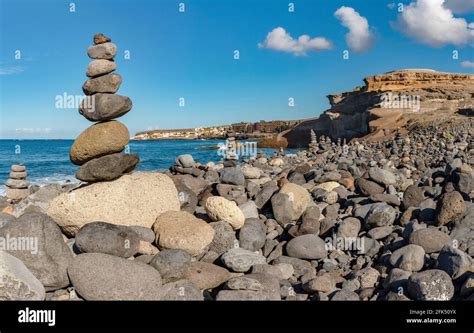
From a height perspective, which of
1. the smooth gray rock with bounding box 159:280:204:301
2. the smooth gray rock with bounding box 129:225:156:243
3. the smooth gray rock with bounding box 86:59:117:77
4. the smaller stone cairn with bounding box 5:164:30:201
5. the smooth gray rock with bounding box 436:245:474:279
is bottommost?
the smooth gray rock with bounding box 159:280:204:301

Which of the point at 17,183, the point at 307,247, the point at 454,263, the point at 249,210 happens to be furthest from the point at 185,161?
the point at 454,263

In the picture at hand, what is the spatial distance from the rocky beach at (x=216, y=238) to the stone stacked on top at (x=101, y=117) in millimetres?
24

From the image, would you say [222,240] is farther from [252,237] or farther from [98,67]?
[98,67]

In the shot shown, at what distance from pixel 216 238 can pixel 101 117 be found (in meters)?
3.82

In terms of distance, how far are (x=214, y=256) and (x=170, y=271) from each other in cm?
148

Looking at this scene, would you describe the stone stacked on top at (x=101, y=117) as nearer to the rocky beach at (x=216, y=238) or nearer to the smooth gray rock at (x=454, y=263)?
the rocky beach at (x=216, y=238)

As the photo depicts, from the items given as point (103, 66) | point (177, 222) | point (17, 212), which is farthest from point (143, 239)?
point (17, 212)

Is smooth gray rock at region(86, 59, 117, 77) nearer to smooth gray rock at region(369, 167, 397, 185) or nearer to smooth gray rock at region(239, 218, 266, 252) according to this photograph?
smooth gray rock at region(239, 218, 266, 252)

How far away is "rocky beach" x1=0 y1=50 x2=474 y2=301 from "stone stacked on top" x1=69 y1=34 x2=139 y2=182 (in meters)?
0.02

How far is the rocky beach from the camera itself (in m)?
7.10

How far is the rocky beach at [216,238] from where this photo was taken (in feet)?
23.3

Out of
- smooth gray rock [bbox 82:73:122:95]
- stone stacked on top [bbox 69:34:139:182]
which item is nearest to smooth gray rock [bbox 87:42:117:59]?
stone stacked on top [bbox 69:34:139:182]

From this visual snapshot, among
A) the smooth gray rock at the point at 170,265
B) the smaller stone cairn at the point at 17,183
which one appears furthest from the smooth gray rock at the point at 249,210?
the smaller stone cairn at the point at 17,183
